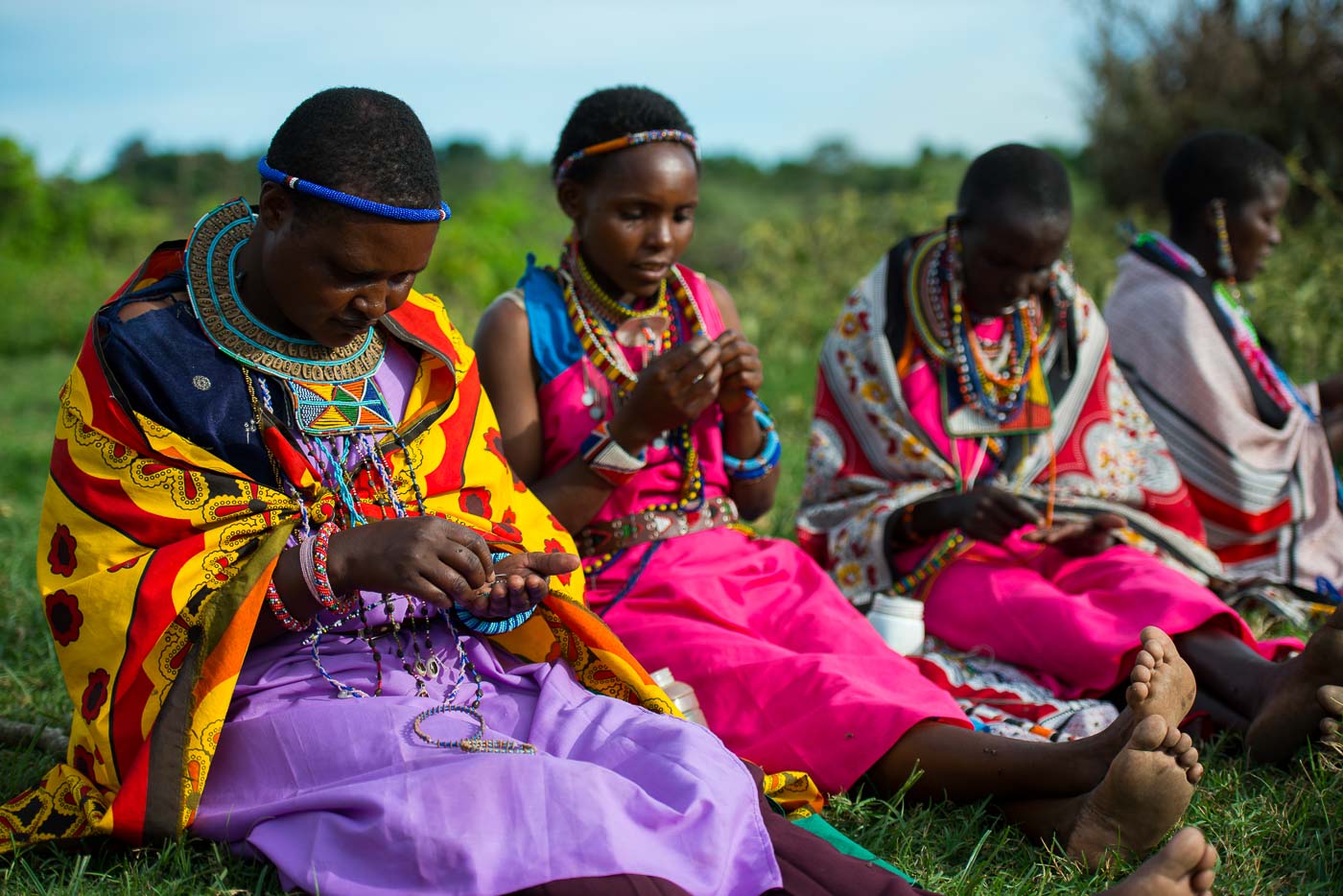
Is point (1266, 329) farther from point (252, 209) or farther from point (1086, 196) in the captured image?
point (1086, 196)

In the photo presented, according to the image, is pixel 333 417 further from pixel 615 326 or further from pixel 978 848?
pixel 978 848

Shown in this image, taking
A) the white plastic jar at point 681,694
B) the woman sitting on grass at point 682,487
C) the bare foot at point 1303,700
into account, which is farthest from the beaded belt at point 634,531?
the bare foot at point 1303,700

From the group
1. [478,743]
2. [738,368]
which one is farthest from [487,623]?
[738,368]

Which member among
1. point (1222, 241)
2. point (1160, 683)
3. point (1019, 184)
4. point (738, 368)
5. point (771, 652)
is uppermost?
point (1019, 184)

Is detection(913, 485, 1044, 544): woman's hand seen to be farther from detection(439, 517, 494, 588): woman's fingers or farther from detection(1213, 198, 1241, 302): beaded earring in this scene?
detection(439, 517, 494, 588): woman's fingers

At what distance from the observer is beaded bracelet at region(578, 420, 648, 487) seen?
3117 mm

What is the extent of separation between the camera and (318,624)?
245 cm

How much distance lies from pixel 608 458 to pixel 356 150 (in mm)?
1095

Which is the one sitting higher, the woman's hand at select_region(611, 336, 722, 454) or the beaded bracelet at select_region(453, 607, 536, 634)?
the woman's hand at select_region(611, 336, 722, 454)

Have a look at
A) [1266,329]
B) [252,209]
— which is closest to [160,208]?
[1266,329]

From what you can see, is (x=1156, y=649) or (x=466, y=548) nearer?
(x=466, y=548)

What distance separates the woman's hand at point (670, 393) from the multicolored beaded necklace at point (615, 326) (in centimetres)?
24

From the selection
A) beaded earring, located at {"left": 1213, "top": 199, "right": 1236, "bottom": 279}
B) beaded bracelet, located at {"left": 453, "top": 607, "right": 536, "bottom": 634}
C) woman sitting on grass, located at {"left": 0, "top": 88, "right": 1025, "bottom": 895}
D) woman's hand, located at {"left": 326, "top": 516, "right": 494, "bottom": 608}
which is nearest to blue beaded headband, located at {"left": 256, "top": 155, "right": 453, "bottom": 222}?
woman sitting on grass, located at {"left": 0, "top": 88, "right": 1025, "bottom": 895}

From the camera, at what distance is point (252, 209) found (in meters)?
2.62
